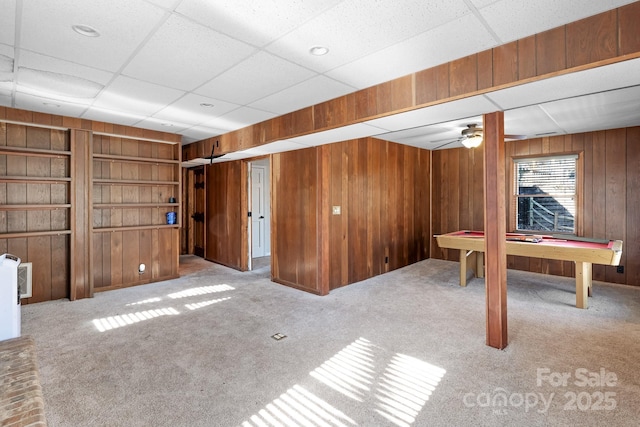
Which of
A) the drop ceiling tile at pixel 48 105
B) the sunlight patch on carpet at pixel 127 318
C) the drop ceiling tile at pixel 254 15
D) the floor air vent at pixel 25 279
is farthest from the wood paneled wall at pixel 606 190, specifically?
the floor air vent at pixel 25 279

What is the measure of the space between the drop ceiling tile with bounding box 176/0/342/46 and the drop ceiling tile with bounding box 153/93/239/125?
4.90 ft

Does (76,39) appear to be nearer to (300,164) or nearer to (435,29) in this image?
(435,29)

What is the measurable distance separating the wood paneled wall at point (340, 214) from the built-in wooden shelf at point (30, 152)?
2.92 m

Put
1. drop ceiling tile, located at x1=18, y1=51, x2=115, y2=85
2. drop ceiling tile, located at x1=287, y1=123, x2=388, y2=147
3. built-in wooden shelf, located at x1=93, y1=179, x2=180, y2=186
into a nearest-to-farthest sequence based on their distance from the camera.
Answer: drop ceiling tile, located at x1=18, y1=51, x2=115, y2=85, drop ceiling tile, located at x1=287, y1=123, x2=388, y2=147, built-in wooden shelf, located at x1=93, y1=179, x2=180, y2=186

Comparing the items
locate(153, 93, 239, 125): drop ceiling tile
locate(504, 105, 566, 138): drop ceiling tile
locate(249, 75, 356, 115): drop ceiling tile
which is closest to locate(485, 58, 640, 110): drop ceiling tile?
locate(504, 105, 566, 138): drop ceiling tile

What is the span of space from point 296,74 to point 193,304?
10.2 feet

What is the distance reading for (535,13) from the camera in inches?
73.1

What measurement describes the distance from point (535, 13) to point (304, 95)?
6.47 ft

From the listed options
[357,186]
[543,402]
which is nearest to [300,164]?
[357,186]

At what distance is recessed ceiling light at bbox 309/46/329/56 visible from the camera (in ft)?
7.39

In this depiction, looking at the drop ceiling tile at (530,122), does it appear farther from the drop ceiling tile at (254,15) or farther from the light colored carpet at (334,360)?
the drop ceiling tile at (254,15)

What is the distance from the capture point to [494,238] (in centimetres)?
284

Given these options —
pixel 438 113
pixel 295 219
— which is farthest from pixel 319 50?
pixel 295 219

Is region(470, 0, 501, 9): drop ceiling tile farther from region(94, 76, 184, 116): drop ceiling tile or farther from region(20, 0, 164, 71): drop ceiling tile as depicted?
region(94, 76, 184, 116): drop ceiling tile
